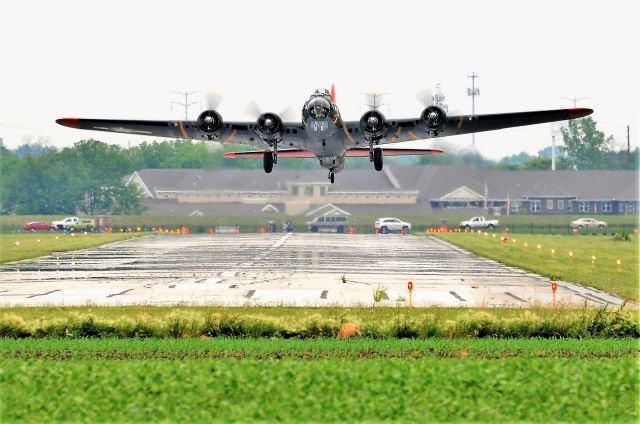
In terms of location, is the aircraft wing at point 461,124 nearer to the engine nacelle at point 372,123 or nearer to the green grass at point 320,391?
the engine nacelle at point 372,123

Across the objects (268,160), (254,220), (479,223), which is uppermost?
(268,160)

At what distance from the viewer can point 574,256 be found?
69062 mm

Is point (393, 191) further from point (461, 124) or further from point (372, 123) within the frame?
point (372, 123)

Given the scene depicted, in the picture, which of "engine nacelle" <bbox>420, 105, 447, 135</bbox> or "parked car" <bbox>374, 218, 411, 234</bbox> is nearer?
"engine nacelle" <bbox>420, 105, 447, 135</bbox>

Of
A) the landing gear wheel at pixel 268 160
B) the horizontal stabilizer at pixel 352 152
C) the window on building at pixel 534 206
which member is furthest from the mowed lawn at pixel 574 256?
the window on building at pixel 534 206

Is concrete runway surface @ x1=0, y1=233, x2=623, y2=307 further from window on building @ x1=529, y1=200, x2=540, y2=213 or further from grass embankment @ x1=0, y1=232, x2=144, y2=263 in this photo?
window on building @ x1=529, y1=200, x2=540, y2=213

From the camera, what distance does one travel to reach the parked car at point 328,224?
117m

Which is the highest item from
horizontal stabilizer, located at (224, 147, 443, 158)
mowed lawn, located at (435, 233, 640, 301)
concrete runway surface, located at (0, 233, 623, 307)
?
horizontal stabilizer, located at (224, 147, 443, 158)

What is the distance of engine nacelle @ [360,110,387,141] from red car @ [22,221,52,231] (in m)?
79.2

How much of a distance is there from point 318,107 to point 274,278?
41.6 ft

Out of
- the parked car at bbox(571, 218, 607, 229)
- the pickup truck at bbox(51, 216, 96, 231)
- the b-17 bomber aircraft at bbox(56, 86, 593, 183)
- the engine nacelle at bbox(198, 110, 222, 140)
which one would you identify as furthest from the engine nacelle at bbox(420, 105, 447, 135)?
the parked car at bbox(571, 218, 607, 229)

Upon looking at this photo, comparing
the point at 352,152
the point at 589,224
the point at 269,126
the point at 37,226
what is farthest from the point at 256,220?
the point at 269,126

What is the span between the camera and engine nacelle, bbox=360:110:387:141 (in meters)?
44.3

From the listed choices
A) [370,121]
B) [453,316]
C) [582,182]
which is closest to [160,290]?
[370,121]
